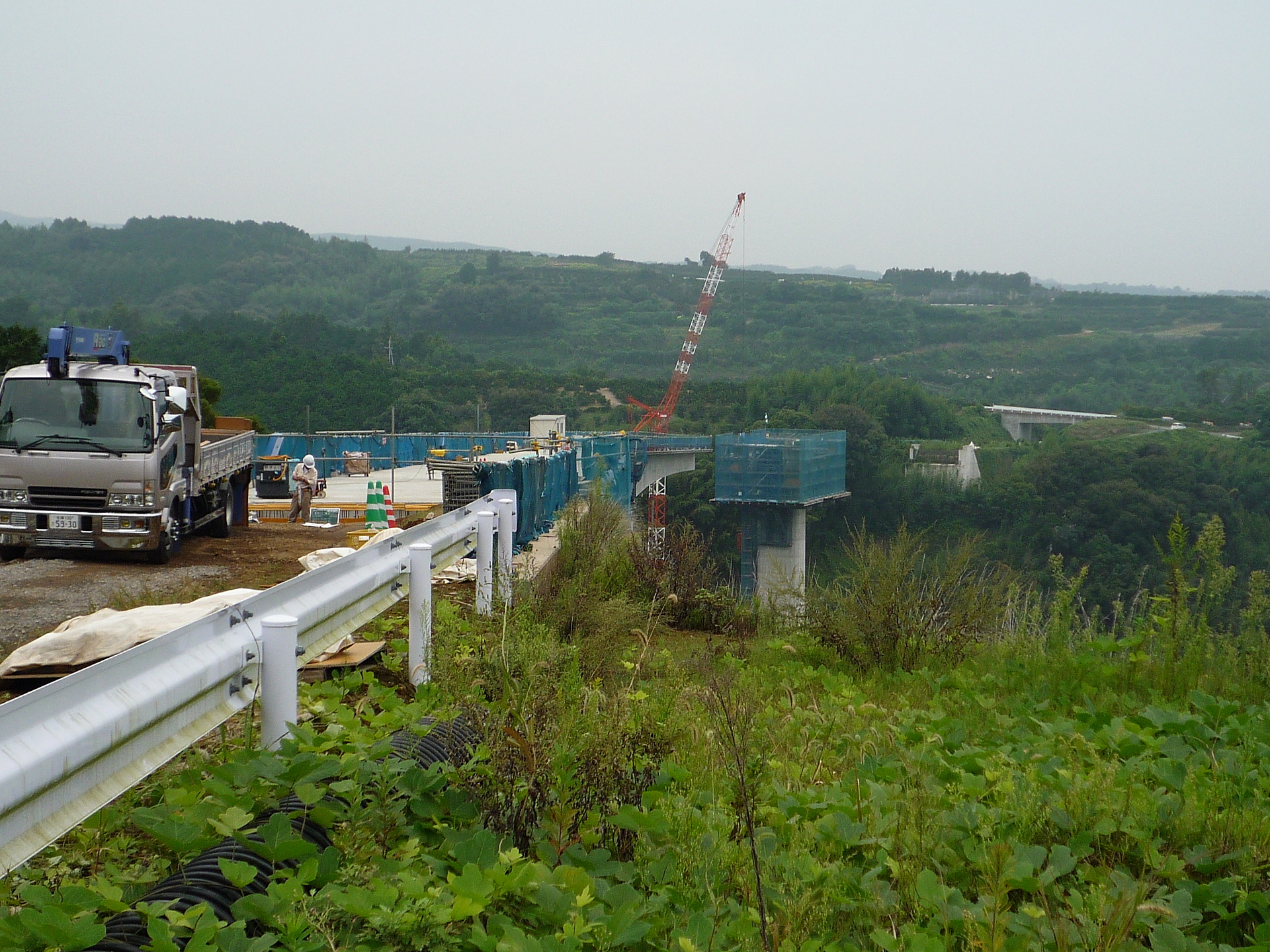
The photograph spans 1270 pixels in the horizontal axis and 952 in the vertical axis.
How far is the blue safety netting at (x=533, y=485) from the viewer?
40.9ft

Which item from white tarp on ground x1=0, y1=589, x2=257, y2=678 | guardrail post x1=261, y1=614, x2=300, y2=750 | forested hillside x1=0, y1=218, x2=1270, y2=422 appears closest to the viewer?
guardrail post x1=261, y1=614, x2=300, y2=750

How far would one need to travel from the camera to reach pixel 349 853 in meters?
2.89

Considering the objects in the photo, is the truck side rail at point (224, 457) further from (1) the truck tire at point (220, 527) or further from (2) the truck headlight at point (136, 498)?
(2) the truck headlight at point (136, 498)

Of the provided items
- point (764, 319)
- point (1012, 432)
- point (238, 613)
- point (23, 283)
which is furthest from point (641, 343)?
point (238, 613)

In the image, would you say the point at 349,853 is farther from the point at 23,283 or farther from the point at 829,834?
the point at 23,283

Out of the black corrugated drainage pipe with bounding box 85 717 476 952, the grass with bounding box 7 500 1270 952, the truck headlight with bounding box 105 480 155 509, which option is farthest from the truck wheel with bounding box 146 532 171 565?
the black corrugated drainage pipe with bounding box 85 717 476 952

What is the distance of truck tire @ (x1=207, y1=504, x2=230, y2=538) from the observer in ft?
49.5

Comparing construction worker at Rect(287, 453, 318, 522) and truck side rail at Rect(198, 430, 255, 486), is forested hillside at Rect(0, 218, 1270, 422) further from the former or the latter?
truck side rail at Rect(198, 430, 255, 486)

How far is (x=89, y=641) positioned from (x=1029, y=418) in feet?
365

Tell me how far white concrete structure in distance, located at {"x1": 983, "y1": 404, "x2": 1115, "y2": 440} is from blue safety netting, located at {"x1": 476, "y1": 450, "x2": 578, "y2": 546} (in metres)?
96.0

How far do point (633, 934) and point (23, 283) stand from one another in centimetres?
14350

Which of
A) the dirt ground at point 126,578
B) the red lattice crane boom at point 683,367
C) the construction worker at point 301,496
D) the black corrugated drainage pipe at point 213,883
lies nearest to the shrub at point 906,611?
the dirt ground at point 126,578

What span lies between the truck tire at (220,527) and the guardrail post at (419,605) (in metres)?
10.5

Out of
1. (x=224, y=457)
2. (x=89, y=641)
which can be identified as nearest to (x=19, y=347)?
(x=224, y=457)
